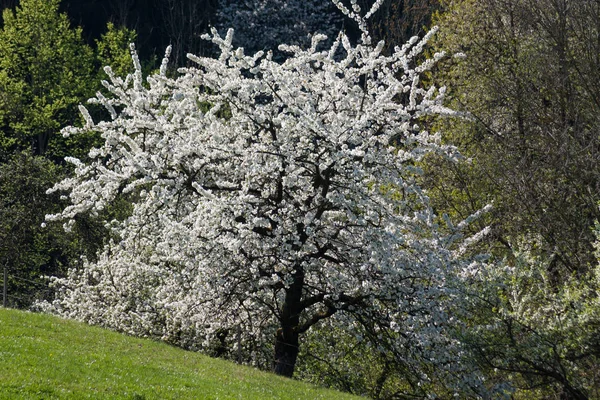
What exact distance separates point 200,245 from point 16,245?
18622 mm

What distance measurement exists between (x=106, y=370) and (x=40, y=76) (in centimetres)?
3877

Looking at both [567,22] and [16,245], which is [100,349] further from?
[16,245]

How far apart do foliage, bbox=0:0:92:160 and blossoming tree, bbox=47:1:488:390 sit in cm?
3026

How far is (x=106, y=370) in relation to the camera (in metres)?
12.9

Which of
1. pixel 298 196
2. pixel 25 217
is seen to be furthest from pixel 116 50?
pixel 298 196

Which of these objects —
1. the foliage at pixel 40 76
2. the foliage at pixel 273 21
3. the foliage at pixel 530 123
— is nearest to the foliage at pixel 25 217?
the foliage at pixel 40 76

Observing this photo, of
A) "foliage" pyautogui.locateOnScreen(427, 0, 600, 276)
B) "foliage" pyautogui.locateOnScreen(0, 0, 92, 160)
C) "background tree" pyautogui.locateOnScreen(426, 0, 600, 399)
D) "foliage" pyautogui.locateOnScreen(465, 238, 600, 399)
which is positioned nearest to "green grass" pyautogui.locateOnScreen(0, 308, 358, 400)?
"foliage" pyautogui.locateOnScreen(465, 238, 600, 399)

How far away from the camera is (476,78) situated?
78.0ft

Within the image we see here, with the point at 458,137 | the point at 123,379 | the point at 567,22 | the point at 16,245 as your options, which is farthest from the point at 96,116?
the point at 123,379

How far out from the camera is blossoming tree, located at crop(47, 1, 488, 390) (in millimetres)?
14938

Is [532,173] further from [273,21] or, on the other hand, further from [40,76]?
[273,21]

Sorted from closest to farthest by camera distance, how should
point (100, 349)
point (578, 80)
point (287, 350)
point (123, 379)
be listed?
point (123, 379) < point (100, 349) < point (287, 350) < point (578, 80)

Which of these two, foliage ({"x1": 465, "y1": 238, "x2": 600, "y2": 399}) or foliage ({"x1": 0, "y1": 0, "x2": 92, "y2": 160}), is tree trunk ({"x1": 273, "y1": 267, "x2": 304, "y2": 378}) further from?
foliage ({"x1": 0, "y1": 0, "x2": 92, "y2": 160})

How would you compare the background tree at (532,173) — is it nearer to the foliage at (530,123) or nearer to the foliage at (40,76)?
the foliage at (530,123)
